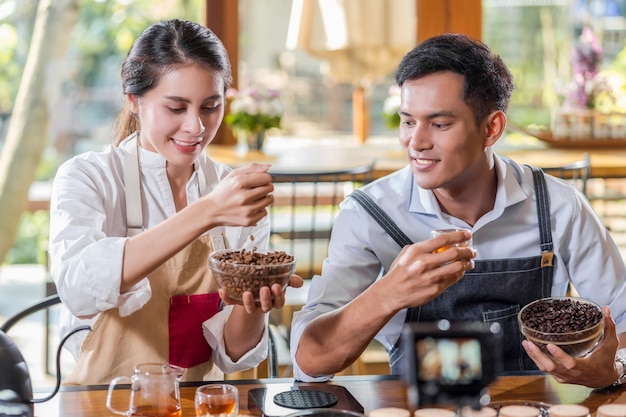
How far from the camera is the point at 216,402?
145 cm

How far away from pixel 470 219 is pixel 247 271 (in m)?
0.66

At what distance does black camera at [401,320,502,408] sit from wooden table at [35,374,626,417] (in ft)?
1.05

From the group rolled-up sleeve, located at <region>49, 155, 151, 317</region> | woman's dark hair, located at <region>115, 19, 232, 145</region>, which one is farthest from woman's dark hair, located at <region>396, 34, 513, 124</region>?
rolled-up sleeve, located at <region>49, 155, 151, 317</region>

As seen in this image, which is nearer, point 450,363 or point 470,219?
point 450,363

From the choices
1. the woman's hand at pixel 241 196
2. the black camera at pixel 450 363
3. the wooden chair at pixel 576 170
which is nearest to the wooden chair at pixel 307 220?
the wooden chair at pixel 576 170

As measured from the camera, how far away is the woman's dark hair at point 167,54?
1.94m

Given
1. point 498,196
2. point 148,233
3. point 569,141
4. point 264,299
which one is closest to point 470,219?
point 498,196

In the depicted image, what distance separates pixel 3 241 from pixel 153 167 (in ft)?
10.6

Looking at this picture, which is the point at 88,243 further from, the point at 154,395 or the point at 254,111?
the point at 254,111

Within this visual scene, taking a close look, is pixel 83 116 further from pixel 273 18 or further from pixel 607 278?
pixel 607 278

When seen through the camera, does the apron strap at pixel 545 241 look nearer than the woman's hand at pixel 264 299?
No

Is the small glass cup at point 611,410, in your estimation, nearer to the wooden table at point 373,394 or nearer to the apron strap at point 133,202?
the wooden table at point 373,394

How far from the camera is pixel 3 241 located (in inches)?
196

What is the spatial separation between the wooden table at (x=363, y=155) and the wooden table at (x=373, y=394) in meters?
2.22
